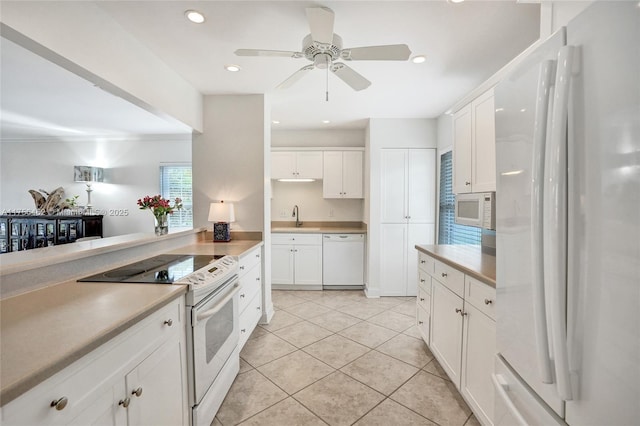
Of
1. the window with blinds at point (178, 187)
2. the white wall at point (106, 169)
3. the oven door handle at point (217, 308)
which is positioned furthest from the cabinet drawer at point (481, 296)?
the white wall at point (106, 169)

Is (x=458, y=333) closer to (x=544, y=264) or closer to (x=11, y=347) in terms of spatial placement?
(x=544, y=264)

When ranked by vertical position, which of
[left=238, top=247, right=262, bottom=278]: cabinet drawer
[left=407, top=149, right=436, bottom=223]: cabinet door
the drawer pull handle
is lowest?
the drawer pull handle

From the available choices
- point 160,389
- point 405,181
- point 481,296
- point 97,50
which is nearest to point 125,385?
point 160,389

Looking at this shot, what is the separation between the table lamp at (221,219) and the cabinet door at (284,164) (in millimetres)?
1591

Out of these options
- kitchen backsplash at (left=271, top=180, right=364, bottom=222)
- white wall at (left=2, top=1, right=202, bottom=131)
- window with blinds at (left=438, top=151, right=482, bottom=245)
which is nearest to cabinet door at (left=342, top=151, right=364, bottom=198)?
kitchen backsplash at (left=271, top=180, right=364, bottom=222)

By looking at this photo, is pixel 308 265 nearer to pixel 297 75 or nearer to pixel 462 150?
pixel 462 150

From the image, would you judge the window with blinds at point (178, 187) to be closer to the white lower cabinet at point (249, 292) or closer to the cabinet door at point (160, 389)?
the white lower cabinet at point (249, 292)

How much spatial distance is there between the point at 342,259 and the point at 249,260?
6.34ft

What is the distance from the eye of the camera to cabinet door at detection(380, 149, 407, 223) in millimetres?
4031

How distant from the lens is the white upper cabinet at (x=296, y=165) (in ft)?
14.8

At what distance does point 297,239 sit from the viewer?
4277 mm

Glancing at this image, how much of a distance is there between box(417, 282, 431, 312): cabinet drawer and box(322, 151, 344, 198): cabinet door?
87.4 inches

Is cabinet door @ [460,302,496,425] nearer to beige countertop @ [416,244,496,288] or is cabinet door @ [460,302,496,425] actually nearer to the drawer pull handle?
beige countertop @ [416,244,496,288]

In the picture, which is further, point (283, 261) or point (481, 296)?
point (283, 261)
